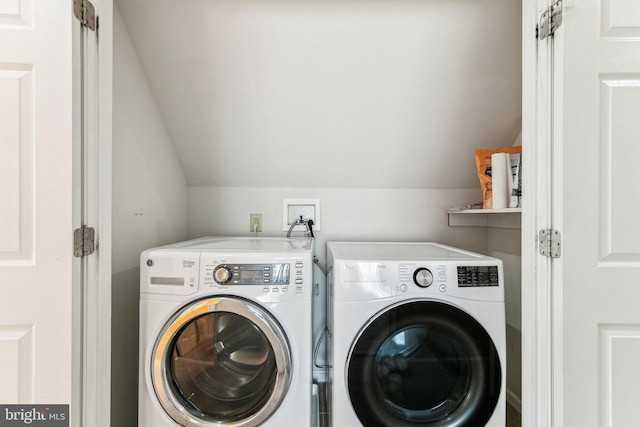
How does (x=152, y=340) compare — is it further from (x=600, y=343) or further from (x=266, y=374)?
(x=600, y=343)

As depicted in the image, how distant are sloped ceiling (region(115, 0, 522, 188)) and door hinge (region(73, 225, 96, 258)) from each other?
2.77 ft

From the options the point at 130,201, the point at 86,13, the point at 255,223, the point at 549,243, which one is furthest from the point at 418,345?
the point at 86,13

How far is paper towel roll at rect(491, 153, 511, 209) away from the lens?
135 centimetres

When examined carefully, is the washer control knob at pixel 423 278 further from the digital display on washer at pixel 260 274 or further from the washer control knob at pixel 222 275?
the washer control knob at pixel 222 275

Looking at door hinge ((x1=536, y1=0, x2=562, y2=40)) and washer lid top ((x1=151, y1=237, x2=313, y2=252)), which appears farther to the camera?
washer lid top ((x1=151, y1=237, x2=313, y2=252))

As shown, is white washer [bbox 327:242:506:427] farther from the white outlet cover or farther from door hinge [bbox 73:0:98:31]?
door hinge [bbox 73:0:98:31]

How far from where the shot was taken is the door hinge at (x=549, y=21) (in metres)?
0.90

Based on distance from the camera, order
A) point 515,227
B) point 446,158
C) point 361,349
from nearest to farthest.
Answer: point 361,349
point 515,227
point 446,158

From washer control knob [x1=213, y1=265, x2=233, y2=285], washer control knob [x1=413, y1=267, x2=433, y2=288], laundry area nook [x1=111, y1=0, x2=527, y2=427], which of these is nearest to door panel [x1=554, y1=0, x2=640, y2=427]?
laundry area nook [x1=111, y1=0, x2=527, y2=427]

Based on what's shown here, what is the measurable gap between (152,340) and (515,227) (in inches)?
69.2

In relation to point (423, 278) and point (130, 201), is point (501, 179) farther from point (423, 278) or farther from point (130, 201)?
point (130, 201)

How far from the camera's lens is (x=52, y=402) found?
87 centimetres

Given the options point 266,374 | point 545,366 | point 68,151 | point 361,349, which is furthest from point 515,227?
point 68,151
